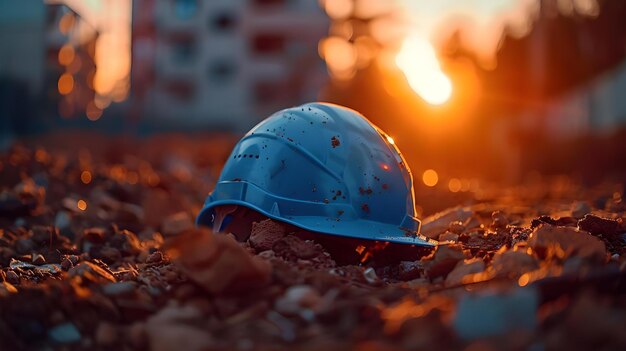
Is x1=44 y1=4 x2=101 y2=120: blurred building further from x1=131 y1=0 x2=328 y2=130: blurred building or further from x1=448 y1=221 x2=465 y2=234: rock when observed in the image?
x1=448 y1=221 x2=465 y2=234: rock

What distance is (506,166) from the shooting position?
23328 millimetres

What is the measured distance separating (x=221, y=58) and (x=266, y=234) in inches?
1458

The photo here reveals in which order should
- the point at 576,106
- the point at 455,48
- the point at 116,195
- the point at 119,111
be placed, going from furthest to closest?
the point at 455,48 < the point at 119,111 < the point at 576,106 < the point at 116,195

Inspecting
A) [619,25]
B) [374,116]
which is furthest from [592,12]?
[374,116]

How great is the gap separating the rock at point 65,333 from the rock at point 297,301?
71cm

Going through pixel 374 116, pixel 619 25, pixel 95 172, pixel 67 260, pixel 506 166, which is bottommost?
Result: pixel 67 260

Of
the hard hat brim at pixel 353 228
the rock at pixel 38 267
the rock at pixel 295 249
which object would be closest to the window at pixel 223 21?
the rock at pixel 38 267

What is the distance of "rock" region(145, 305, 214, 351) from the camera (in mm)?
2395

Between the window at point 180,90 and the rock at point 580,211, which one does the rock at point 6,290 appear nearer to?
the rock at point 580,211

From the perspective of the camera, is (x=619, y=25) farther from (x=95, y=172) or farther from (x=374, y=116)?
(x=95, y=172)

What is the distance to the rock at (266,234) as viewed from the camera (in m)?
3.69

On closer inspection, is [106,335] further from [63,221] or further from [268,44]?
[268,44]

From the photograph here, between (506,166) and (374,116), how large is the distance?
17.3 ft

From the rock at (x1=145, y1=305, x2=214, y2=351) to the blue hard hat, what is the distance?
1178 mm
